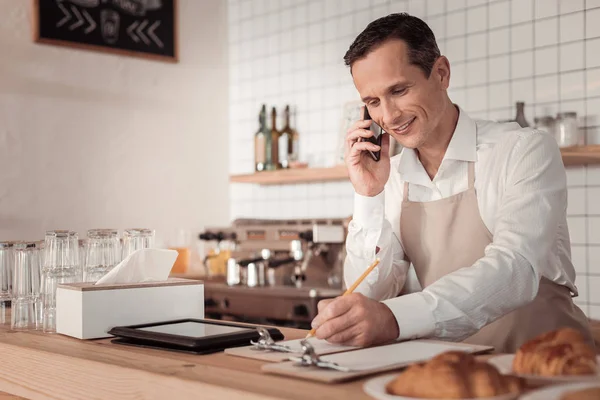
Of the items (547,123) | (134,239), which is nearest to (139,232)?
(134,239)

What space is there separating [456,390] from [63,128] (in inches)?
156

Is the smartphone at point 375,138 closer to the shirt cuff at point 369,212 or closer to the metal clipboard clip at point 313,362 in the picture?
the shirt cuff at point 369,212

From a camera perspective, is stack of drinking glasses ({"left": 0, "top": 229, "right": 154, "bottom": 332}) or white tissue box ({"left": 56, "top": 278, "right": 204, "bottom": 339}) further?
stack of drinking glasses ({"left": 0, "top": 229, "right": 154, "bottom": 332})

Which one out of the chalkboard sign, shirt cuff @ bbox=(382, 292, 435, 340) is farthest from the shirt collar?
the chalkboard sign

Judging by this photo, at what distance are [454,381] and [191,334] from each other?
0.83m

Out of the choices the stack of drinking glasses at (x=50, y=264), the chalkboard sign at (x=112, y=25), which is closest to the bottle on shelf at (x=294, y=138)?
the chalkboard sign at (x=112, y=25)

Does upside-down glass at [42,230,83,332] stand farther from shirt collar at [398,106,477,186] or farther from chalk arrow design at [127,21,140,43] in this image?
chalk arrow design at [127,21,140,43]

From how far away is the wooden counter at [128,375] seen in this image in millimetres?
1222

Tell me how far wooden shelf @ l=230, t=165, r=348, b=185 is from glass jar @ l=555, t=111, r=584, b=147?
1.23m

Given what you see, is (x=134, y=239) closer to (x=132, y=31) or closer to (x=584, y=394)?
(x=584, y=394)

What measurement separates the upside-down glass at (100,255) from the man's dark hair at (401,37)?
33.4 inches

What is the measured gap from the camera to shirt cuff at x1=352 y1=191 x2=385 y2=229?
89.2 inches

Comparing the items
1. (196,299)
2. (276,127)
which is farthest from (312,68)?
(196,299)

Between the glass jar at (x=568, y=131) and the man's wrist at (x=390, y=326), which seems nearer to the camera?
the man's wrist at (x=390, y=326)
